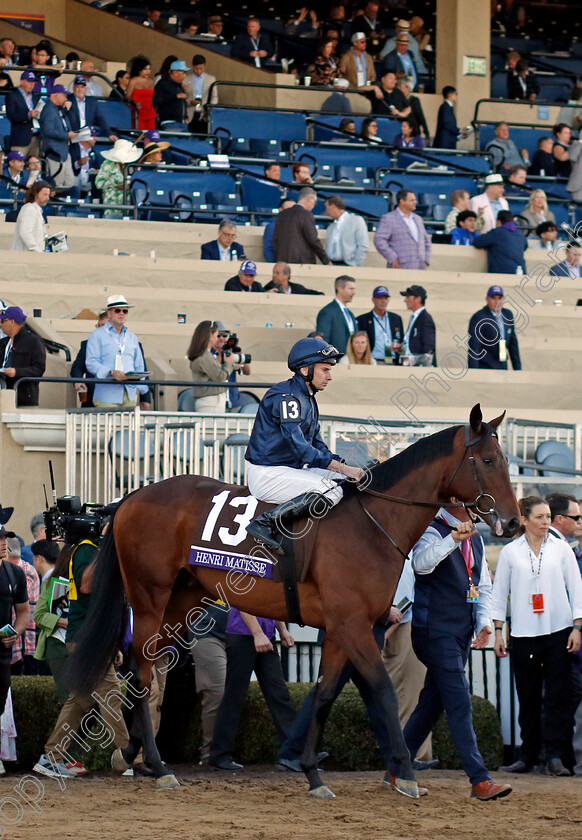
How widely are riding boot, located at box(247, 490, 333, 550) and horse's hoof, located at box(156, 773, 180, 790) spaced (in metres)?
1.46

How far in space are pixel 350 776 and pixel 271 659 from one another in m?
0.91

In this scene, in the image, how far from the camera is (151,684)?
8477 millimetres

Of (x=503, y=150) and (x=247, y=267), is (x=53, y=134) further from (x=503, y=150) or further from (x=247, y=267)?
(x=503, y=150)

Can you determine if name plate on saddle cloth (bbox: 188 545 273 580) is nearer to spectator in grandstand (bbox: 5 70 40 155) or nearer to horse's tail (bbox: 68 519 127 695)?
horse's tail (bbox: 68 519 127 695)

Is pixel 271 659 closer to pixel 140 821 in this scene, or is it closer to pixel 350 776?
pixel 350 776

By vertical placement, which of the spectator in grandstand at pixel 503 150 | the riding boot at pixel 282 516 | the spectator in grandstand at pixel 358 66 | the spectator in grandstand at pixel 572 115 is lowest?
the riding boot at pixel 282 516

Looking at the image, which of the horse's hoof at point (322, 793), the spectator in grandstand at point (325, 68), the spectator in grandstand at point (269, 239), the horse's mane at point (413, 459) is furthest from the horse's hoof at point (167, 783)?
the spectator in grandstand at point (325, 68)

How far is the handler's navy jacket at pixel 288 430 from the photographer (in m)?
7.82

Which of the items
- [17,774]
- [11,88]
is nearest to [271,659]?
[17,774]

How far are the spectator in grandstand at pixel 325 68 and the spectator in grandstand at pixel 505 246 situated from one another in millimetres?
6233

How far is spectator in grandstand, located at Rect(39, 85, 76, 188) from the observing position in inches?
709

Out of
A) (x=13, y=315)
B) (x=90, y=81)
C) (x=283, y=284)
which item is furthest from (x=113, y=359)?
(x=90, y=81)

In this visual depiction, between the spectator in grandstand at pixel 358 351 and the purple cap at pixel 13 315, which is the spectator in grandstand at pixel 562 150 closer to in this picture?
the spectator in grandstand at pixel 358 351

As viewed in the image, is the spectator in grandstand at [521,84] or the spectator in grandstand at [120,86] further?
the spectator in grandstand at [521,84]
